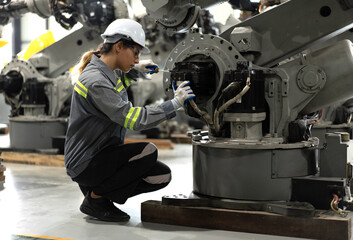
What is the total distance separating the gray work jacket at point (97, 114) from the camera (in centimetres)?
303

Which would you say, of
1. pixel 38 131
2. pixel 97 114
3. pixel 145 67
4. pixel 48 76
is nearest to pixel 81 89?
pixel 97 114

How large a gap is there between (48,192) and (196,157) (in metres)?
1.63

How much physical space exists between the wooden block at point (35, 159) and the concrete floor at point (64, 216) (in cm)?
70

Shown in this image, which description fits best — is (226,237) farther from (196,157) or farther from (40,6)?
(40,6)

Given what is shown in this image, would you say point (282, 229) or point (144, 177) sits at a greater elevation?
point (144, 177)

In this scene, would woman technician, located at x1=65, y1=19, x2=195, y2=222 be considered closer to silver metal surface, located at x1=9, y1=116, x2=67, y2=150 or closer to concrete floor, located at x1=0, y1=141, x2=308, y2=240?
concrete floor, located at x1=0, y1=141, x2=308, y2=240

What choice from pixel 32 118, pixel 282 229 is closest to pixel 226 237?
pixel 282 229

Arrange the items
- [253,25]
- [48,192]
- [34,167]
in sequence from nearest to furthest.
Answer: [253,25]
[48,192]
[34,167]

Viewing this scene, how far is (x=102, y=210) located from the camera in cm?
333

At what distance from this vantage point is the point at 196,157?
3.44 m

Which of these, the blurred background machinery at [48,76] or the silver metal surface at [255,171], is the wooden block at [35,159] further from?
the silver metal surface at [255,171]

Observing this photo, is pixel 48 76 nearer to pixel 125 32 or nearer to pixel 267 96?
pixel 125 32

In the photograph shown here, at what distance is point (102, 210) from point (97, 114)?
0.67 metres

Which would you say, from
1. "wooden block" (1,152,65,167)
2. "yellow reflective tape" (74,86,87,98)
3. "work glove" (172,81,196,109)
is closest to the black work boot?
"yellow reflective tape" (74,86,87,98)
